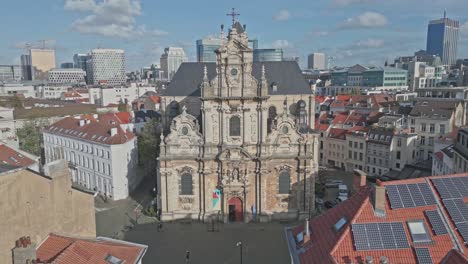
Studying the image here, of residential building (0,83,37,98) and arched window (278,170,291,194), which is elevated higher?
residential building (0,83,37,98)

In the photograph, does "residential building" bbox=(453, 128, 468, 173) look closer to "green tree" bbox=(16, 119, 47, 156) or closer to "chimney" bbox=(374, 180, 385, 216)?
"chimney" bbox=(374, 180, 385, 216)

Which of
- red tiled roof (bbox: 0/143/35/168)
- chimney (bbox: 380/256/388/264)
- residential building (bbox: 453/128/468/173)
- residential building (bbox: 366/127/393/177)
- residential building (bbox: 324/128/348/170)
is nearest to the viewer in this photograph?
chimney (bbox: 380/256/388/264)

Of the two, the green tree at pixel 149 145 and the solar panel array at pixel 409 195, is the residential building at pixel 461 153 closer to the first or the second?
the solar panel array at pixel 409 195

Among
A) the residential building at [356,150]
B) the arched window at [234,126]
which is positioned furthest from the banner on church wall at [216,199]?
the residential building at [356,150]

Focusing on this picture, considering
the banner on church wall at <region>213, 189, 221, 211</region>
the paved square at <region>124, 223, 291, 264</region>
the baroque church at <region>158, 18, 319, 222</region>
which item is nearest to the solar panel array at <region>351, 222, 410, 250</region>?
the paved square at <region>124, 223, 291, 264</region>

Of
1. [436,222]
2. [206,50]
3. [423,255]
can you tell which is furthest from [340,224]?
[206,50]

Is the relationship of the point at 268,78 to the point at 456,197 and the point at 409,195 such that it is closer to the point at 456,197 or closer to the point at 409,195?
the point at 409,195

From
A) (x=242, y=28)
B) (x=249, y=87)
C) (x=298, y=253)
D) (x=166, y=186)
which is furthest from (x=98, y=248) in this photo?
(x=242, y=28)
